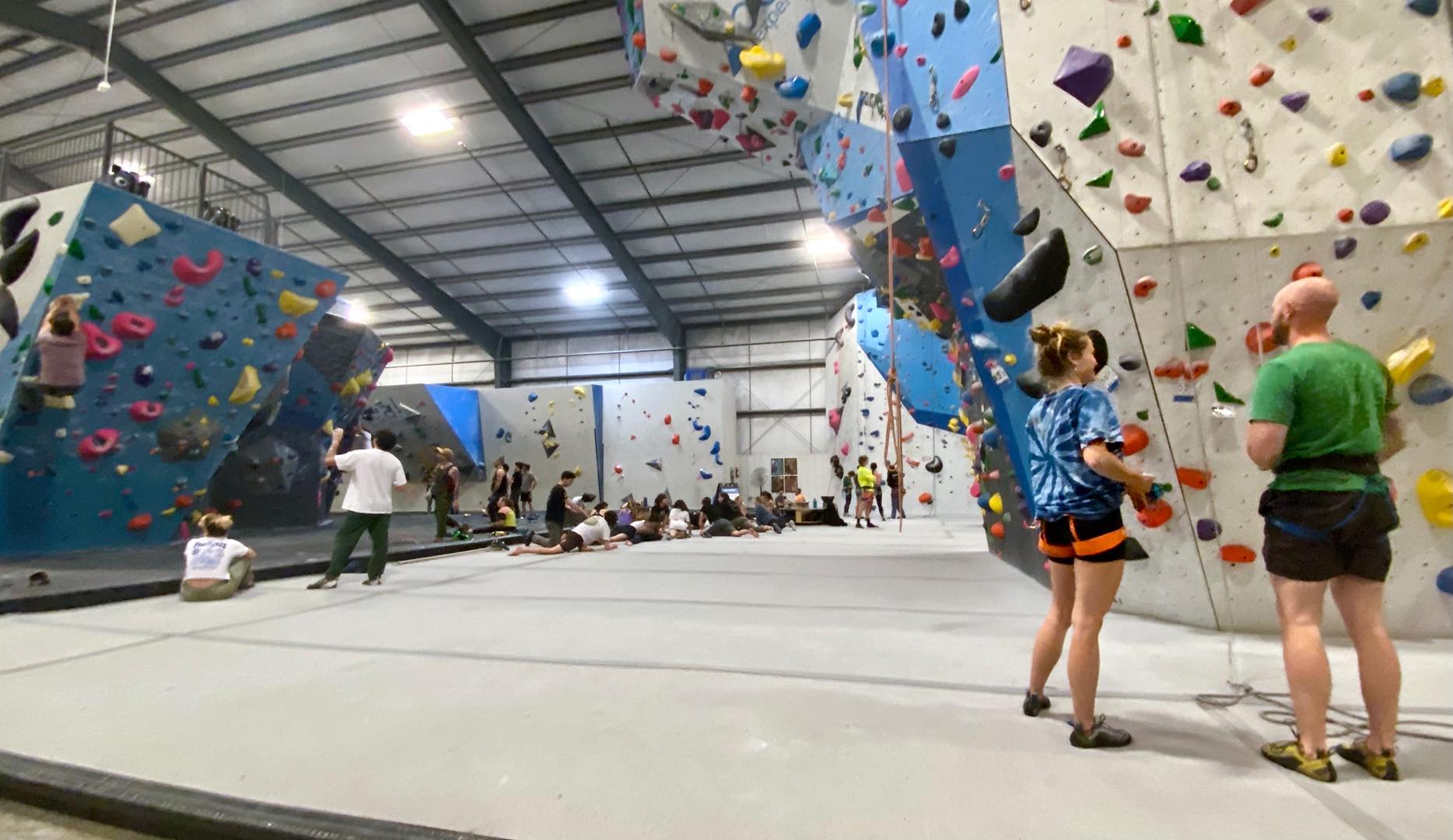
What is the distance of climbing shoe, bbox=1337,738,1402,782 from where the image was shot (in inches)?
59.5

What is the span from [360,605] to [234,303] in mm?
4525

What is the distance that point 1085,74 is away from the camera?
308 centimetres

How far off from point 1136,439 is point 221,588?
4941mm

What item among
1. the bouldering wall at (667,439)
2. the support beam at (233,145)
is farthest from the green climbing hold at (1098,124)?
the support beam at (233,145)

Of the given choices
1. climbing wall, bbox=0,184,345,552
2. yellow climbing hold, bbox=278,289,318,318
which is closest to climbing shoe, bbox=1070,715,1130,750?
climbing wall, bbox=0,184,345,552

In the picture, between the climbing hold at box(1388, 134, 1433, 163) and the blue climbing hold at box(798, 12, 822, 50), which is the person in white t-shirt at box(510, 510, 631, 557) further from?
the climbing hold at box(1388, 134, 1433, 163)

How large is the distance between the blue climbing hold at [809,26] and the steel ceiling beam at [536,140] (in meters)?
8.40

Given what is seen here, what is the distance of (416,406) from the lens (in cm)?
1510

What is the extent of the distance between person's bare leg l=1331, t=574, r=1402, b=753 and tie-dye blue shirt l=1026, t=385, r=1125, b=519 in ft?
1.72

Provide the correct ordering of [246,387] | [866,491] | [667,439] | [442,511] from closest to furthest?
1. [246,387]
2. [442,511]
3. [866,491]
4. [667,439]

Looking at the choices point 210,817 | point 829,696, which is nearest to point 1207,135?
point 829,696

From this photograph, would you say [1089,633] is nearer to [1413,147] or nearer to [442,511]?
[1413,147]

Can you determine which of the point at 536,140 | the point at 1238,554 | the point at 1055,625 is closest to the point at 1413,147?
the point at 1238,554

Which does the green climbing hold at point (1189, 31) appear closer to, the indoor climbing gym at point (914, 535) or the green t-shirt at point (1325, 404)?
the indoor climbing gym at point (914, 535)
